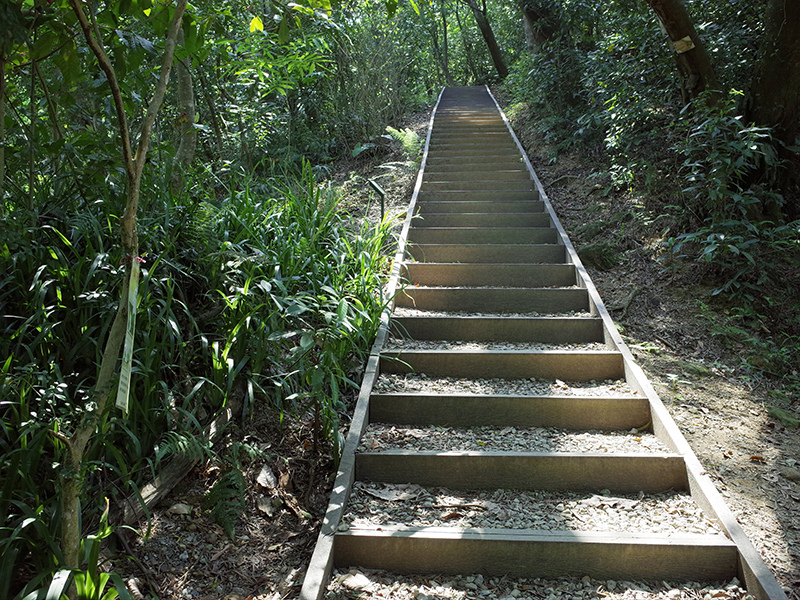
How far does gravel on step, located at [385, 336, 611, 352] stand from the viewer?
3.86 metres

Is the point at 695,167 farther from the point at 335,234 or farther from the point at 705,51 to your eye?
the point at 335,234

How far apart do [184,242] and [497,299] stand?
2434 millimetres

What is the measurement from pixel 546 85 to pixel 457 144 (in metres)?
1.74

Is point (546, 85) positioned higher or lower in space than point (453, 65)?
lower

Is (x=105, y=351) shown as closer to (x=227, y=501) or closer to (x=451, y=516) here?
(x=227, y=501)

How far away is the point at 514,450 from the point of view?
2.89m

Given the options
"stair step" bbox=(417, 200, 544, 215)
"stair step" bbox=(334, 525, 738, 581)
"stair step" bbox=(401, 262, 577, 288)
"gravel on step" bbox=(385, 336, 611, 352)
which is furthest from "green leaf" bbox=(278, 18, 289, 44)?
"stair step" bbox=(417, 200, 544, 215)

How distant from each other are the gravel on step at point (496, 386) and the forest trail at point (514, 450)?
1 cm

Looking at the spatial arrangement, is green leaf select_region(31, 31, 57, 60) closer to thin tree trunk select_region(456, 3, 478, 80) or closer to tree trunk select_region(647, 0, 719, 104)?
tree trunk select_region(647, 0, 719, 104)

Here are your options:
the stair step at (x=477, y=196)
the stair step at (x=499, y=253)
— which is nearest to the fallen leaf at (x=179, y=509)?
the stair step at (x=499, y=253)

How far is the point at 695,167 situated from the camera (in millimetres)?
4629

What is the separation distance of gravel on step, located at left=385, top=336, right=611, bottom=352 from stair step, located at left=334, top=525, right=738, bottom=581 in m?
1.63

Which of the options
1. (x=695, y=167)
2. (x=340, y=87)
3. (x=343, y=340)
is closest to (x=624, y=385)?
(x=343, y=340)

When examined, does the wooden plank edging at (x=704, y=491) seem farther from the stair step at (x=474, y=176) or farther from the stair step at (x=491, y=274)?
the stair step at (x=474, y=176)
